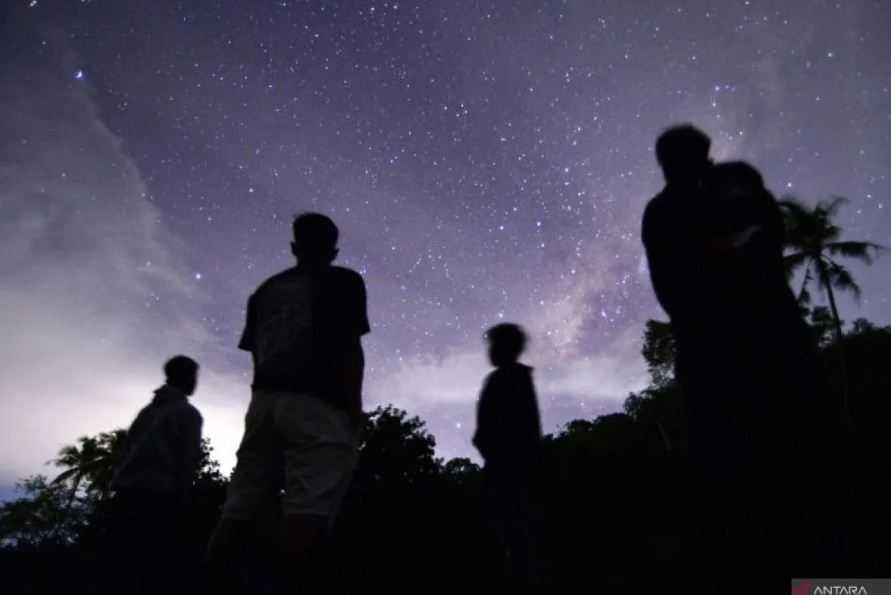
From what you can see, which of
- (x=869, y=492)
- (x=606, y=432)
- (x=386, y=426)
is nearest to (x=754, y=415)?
(x=869, y=492)

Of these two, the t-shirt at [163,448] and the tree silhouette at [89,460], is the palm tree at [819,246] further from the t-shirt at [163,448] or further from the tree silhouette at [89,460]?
the tree silhouette at [89,460]

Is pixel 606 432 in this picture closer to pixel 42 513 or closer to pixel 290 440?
pixel 290 440

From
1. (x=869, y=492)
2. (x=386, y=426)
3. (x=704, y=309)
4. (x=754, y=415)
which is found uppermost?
(x=386, y=426)

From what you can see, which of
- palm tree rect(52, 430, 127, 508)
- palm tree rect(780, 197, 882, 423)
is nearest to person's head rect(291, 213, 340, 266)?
palm tree rect(780, 197, 882, 423)

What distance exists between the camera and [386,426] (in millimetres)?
23594

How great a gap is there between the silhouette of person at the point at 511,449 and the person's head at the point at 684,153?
2256 mm

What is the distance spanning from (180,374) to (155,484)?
92 cm

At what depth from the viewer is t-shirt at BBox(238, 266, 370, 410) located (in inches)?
93.6

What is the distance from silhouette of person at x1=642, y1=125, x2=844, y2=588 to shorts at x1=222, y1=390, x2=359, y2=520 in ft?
4.72

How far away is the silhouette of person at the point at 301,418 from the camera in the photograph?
212 centimetres

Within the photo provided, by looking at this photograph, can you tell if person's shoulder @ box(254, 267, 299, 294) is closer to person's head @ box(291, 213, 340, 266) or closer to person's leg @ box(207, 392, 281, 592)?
person's head @ box(291, 213, 340, 266)

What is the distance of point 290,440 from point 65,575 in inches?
166

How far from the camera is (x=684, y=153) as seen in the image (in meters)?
2.23

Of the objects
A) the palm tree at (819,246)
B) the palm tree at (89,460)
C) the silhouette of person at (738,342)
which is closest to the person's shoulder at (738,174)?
the silhouette of person at (738,342)
